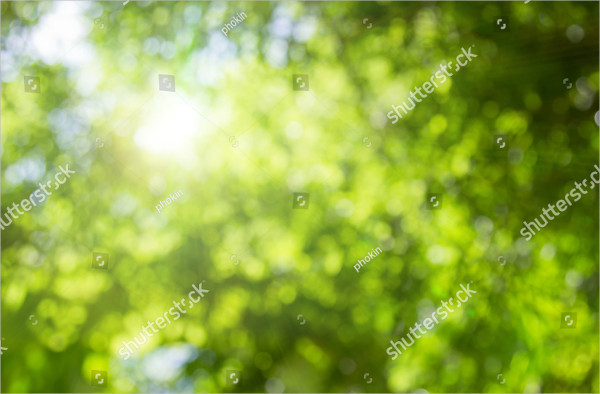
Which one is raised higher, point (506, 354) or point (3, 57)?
point (3, 57)

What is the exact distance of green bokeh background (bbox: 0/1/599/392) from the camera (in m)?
3.38

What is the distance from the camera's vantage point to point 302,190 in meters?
3.50

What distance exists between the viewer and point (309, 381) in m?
3.43

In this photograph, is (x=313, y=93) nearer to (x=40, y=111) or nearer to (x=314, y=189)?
(x=314, y=189)

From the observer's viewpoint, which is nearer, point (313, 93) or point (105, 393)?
point (105, 393)

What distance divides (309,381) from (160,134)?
174 centimetres

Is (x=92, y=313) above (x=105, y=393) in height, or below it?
above

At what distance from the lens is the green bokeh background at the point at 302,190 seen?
3.38 metres

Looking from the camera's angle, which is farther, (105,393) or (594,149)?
(594,149)

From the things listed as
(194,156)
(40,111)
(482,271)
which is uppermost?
(40,111)

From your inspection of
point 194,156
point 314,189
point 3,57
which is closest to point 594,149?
point 314,189

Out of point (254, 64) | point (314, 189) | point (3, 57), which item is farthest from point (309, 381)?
point (3, 57)

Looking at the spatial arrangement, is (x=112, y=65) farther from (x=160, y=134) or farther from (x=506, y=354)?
(x=506, y=354)

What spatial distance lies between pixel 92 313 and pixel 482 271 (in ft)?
7.69
